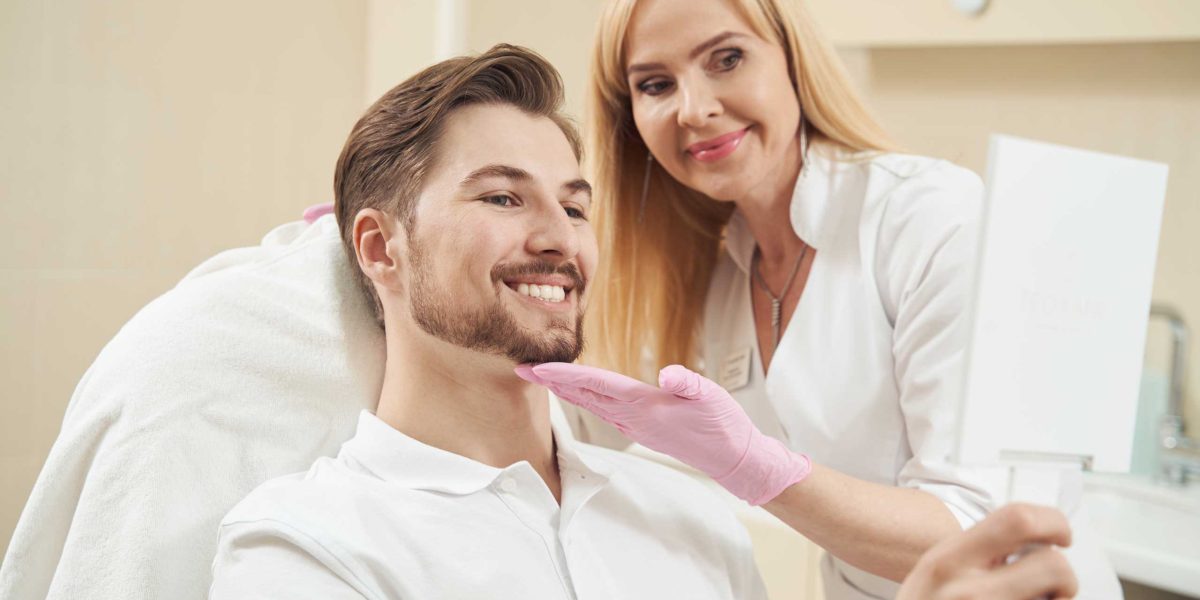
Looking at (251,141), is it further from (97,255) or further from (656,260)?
(656,260)

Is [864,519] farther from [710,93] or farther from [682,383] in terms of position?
[710,93]

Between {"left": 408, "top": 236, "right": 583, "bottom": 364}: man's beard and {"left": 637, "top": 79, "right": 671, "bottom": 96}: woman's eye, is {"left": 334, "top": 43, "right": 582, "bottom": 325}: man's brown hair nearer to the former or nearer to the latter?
{"left": 408, "top": 236, "right": 583, "bottom": 364}: man's beard

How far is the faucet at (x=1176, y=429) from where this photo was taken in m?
2.29

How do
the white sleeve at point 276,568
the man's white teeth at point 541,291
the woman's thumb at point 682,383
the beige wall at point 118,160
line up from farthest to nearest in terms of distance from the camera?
the beige wall at point 118,160
the man's white teeth at point 541,291
the woman's thumb at point 682,383
the white sleeve at point 276,568

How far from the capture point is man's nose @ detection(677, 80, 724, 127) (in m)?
1.45

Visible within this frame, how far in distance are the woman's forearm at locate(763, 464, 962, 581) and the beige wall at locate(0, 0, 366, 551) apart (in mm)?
1508

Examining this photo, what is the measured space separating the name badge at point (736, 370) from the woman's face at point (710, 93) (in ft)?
0.94

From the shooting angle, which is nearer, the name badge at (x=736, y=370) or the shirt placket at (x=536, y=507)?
the shirt placket at (x=536, y=507)

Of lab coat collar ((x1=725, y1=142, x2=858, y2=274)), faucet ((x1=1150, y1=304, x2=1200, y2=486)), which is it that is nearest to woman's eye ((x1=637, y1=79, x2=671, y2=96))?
lab coat collar ((x1=725, y1=142, x2=858, y2=274))

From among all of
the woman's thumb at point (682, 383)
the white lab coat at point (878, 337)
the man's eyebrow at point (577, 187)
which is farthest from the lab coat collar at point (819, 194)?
the woman's thumb at point (682, 383)

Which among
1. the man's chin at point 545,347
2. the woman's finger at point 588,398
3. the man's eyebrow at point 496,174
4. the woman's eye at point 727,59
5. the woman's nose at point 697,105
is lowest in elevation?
the woman's finger at point 588,398

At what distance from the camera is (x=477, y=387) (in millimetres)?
1274

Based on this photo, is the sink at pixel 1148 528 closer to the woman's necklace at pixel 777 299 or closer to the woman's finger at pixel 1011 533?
the woman's necklace at pixel 777 299

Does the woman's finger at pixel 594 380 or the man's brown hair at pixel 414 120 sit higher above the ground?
the man's brown hair at pixel 414 120
